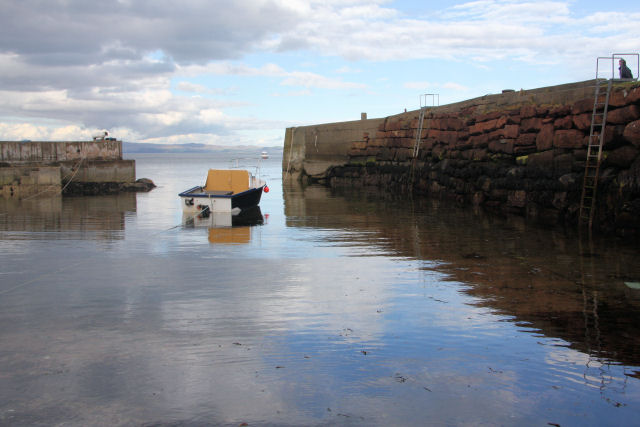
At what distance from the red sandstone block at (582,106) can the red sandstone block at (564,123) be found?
7.5 inches

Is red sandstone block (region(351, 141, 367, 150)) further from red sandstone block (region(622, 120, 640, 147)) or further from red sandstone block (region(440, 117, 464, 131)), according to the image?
red sandstone block (region(622, 120, 640, 147))

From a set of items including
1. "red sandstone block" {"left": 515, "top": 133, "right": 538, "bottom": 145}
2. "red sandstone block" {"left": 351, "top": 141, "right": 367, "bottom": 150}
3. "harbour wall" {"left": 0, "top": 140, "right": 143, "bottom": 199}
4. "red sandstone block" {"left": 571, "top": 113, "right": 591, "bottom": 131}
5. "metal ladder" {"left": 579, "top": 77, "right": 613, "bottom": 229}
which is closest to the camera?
"metal ladder" {"left": 579, "top": 77, "right": 613, "bottom": 229}

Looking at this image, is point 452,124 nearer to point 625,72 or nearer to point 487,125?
point 487,125

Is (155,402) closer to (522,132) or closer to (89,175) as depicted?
(522,132)

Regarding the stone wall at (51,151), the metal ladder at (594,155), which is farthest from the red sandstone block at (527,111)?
the stone wall at (51,151)

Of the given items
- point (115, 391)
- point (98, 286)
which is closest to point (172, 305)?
point (98, 286)

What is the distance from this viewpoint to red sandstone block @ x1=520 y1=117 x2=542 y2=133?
1608 centimetres

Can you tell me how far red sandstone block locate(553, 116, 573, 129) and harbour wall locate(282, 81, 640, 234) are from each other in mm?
32

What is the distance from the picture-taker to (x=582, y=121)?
13961 mm

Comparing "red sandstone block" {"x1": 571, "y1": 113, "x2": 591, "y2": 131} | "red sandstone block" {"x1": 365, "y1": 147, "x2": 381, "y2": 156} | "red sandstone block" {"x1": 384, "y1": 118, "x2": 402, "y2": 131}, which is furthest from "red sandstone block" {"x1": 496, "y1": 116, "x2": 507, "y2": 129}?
"red sandstone block" {"x1": 365, "y1": 147, "x2": 381, "y2": 156}

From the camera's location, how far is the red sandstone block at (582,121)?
1375 centimetres

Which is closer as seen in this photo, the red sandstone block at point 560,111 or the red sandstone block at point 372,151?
the red sandstone block at point 560,111

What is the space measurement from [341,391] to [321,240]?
760 centimetres

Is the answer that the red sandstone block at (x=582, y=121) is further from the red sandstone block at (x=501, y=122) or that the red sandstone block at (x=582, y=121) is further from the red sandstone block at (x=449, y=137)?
the red sandstone block at (x=449, y=137)
